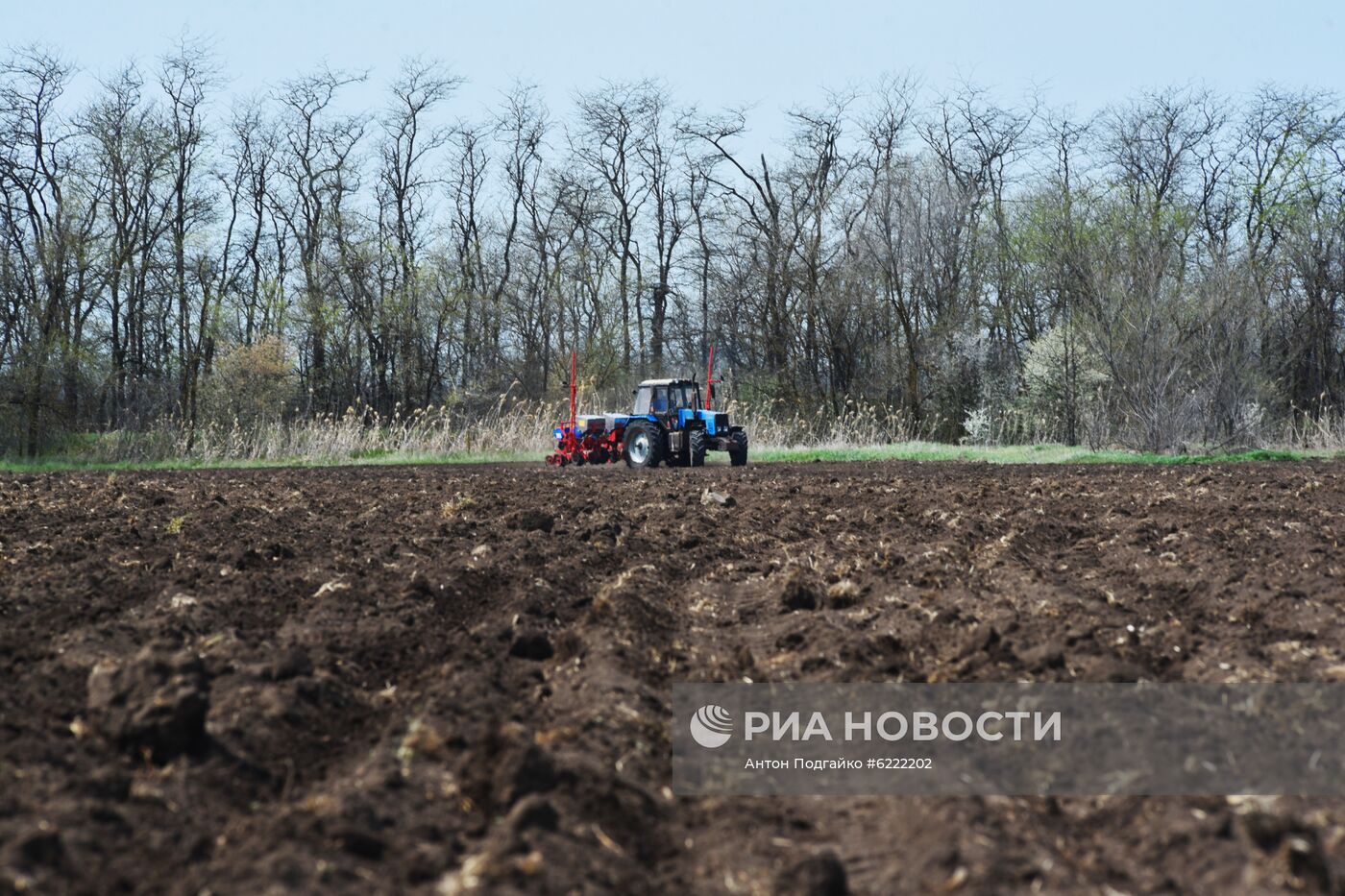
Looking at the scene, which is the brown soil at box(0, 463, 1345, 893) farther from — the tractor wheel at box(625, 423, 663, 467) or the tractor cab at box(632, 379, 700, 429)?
the tractor cab at box(632, 379, 700, 429)

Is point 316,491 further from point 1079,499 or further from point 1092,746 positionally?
point 1092,746

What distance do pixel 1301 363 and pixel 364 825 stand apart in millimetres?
33619

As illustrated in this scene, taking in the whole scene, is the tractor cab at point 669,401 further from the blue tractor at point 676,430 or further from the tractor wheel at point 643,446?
the tractor wheel at point 643,446

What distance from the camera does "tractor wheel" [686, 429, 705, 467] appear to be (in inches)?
707

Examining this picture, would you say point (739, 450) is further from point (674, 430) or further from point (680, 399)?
point (680, 399)

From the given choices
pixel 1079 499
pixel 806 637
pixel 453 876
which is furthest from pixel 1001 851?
pixel 1079 499

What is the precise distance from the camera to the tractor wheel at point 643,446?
1798cm

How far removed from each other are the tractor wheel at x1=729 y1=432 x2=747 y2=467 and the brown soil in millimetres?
9071

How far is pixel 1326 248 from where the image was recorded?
30.0m

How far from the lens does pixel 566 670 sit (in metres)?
4.45

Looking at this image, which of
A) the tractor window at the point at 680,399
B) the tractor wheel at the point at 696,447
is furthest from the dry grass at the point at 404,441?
the tractor wheel at the point at 696,447

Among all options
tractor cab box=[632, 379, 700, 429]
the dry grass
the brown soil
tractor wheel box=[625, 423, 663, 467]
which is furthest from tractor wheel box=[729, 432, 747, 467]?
the brown soil

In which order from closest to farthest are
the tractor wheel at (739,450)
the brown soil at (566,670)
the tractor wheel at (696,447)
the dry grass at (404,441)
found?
the brown soil at (566,670), the tractor wheel at (696,447), the tractor wheel at (739,450), the dry grass at (404,441)

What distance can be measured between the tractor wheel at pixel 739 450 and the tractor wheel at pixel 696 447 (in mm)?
544
